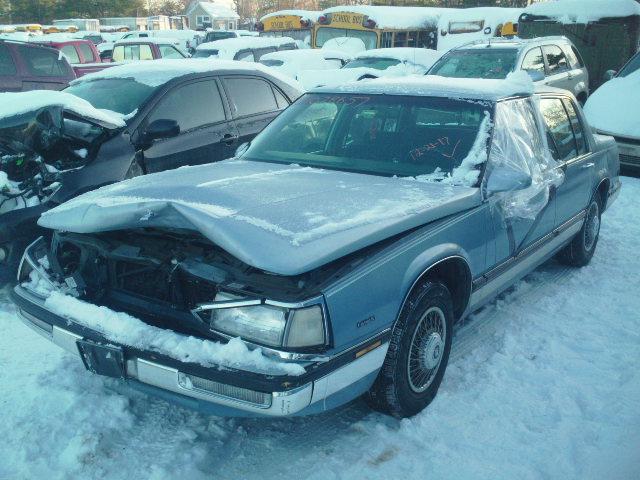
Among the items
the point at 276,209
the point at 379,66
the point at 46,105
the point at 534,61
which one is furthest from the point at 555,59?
the point at 276,209

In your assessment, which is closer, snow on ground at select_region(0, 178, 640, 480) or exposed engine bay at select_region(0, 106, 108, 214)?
snow on ground at select_region(0, 178, 640, 480)

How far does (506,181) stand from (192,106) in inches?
132

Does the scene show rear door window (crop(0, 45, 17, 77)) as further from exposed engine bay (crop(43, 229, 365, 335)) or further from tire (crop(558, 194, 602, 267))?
tire (crop(558, 194, 602, 267))

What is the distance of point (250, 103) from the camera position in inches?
246

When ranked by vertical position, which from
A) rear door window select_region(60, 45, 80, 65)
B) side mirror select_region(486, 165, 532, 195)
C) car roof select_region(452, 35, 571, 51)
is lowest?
rear door window select_region(60, 45, 80, 65)

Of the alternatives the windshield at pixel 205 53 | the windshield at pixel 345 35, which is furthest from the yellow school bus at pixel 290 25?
the windshield at pixel 205 53

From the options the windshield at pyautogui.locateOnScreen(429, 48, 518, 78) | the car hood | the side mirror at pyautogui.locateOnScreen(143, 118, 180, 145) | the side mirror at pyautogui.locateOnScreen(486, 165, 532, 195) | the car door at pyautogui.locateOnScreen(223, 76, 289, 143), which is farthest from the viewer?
the windshield at pyautogui.locateOnScreen(429, 48, 518, 78)

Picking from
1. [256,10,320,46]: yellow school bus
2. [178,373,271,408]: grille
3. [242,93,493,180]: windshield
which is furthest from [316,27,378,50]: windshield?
[178,373,271,408]: grille

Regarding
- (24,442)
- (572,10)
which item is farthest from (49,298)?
(572,10)

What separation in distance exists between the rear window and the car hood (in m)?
7.81

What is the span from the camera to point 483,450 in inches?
112

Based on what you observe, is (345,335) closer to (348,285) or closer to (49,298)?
(348,285)

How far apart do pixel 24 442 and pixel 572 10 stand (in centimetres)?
1364

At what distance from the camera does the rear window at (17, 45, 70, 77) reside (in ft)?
32.9
